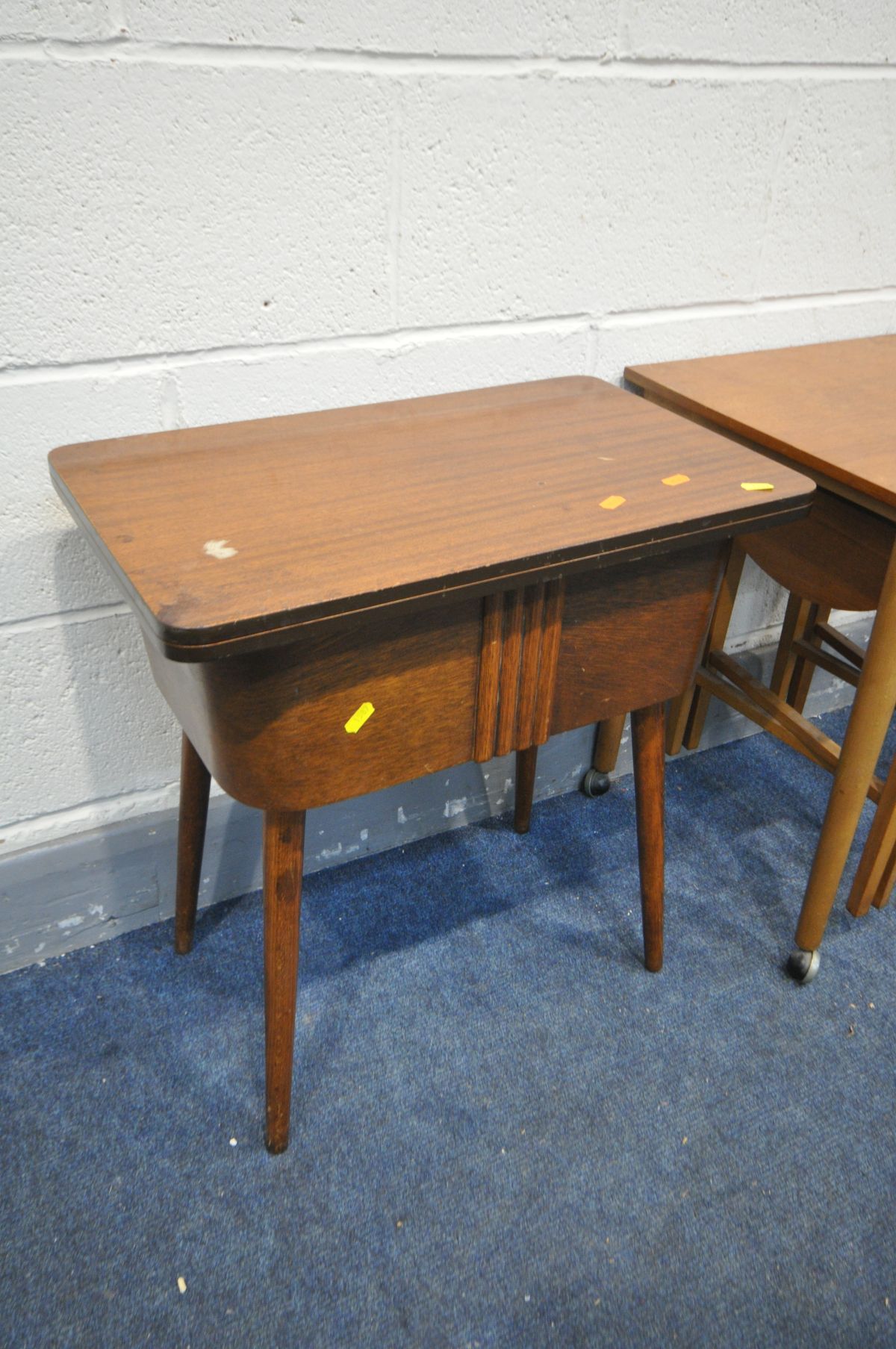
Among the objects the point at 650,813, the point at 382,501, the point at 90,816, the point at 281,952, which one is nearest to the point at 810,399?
the point at 650,813

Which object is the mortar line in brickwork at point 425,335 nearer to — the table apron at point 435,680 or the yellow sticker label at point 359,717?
the table apron at point 435,680

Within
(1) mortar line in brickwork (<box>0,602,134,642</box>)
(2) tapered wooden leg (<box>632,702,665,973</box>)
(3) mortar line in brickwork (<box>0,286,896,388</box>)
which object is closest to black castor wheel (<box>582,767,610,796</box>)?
(2) tapered wooden leg (<box>632,702,665,973</box>)

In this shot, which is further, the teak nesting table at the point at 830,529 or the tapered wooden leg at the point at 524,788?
the tapered wooden leg at the point at 524,788

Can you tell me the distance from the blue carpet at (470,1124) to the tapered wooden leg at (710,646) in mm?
297

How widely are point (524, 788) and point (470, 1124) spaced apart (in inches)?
22.2

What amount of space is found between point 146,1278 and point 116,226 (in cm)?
113

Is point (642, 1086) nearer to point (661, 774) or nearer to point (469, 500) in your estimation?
point (661, 774)

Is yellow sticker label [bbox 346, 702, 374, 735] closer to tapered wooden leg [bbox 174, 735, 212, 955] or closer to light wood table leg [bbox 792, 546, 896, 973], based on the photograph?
tapered wooden leg [bbox 174, 735, 212, 955]

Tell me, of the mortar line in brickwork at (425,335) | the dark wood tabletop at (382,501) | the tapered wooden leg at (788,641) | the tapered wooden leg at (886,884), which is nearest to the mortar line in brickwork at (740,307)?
the mortar line in brickwork at (425,335)

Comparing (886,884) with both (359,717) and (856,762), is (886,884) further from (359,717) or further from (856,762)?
(359,717)

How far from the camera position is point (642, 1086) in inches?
50.9

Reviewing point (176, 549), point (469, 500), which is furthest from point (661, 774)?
point (176, 549)

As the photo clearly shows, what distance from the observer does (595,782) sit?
178cm

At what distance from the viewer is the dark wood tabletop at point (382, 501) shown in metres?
0.81
